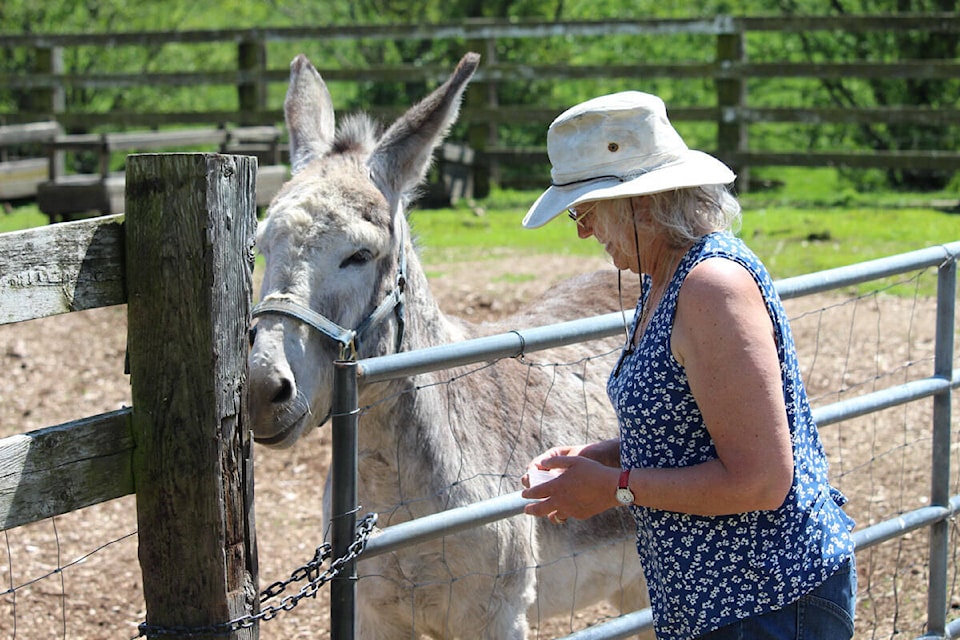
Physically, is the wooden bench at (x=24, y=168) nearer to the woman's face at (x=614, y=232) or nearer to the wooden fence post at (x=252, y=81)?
the wooden fence post at (x=252, y=81)

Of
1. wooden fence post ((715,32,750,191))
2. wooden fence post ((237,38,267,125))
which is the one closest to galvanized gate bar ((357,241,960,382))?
wooden fence post ((715,32,750,191))

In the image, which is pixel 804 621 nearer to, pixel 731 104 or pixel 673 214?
pixel 673 214

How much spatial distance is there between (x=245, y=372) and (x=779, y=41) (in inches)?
612

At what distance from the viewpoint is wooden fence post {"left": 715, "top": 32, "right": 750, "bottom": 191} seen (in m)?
12.3

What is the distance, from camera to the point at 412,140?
321 cm

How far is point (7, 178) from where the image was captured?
41.1ft

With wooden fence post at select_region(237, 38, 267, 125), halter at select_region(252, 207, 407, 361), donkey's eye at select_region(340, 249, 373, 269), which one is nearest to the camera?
halter at select_region(252, 207, 407, 361)

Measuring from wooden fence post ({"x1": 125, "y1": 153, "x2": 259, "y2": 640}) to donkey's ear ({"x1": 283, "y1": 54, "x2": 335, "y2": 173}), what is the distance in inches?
51.8

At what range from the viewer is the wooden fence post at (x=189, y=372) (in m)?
1.99

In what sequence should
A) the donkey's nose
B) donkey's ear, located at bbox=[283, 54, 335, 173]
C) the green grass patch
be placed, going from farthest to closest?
the green grass patch → donkey's ear, located at bbox=[283, 54, 335, 173] → the donkey's nose

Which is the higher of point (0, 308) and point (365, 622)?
point (0, 308)

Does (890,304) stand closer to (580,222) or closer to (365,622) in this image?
(365,622)

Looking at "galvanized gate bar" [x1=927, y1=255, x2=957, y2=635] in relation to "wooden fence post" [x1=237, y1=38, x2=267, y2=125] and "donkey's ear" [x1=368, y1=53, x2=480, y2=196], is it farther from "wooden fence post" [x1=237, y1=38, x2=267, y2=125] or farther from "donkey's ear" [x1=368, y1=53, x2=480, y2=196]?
"wooden fence post" [x1=237, y1=38, x2=267, y2=125]

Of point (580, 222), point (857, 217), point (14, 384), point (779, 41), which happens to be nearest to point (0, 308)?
point (580, 222)
